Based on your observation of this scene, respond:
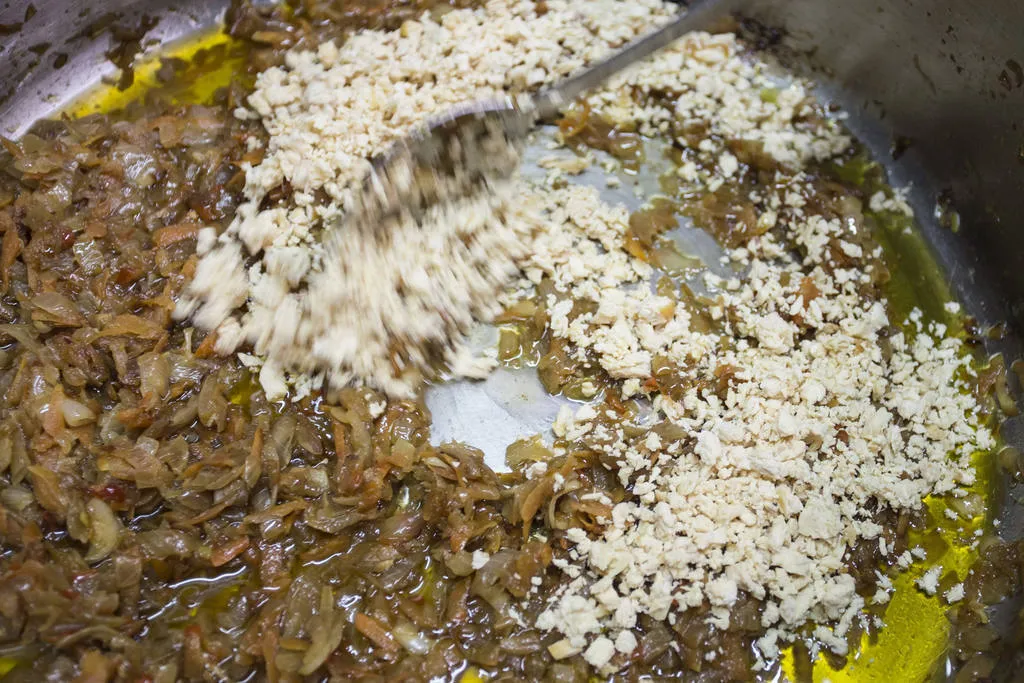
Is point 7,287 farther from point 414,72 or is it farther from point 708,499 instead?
point 708,499

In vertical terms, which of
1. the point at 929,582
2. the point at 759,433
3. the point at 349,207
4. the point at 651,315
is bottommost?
the point at 929,582

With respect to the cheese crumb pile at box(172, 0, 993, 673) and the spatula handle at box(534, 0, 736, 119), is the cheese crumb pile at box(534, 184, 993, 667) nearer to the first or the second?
the cheese crumb pile at box(172, 0, 993, 673)

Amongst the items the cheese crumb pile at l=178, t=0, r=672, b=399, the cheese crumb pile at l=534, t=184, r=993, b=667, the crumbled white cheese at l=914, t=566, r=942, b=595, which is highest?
the cheese crumb pile at l=178, t=0, r=672, b=399

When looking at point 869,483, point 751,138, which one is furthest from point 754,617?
point 751,138

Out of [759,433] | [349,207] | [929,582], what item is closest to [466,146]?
[349,207]

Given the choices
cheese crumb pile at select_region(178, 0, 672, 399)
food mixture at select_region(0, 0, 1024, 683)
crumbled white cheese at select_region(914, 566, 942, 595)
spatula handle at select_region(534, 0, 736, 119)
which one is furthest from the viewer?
spatula handle at select_region(534, 0, 736, 119)

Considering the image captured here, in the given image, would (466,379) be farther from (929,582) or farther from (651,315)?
(929,582)

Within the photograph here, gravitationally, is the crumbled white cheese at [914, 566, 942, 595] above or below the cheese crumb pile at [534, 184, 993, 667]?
below

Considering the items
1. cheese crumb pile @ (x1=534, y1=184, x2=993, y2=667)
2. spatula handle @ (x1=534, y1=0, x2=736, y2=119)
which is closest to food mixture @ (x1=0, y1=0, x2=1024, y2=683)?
cheese crumb pile @ (x1=534, y1=184, x2=993, y2=667)

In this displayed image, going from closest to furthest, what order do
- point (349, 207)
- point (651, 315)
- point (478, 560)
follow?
point (478, 560), point (651, 315), point (349, 207)
